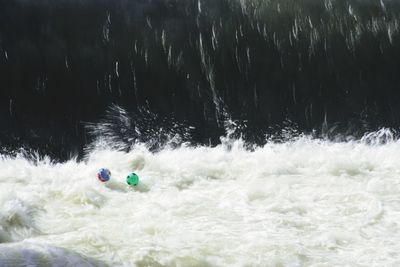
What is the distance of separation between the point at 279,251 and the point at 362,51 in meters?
6.69

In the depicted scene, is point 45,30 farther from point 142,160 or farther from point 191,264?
point 191,264

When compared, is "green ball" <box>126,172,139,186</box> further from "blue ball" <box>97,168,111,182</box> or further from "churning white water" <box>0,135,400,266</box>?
"blue ball" <box>97,168,111,182</box>

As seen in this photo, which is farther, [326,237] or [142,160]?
[142,160]

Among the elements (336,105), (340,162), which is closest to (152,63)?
(336,105)

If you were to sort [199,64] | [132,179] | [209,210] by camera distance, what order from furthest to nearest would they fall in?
[199,64]
[132,179]
[209,210]

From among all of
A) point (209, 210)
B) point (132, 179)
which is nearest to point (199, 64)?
point (132, 179)

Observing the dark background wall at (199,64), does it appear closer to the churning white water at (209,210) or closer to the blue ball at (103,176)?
the churning white water at (209,210)

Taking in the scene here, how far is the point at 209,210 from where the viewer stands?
17.4 ft

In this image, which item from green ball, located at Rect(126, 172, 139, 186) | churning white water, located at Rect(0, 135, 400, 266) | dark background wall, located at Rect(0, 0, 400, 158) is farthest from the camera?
dark background wall, located at Rect(0, 0, 400, 158)

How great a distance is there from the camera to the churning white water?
412 centimetres

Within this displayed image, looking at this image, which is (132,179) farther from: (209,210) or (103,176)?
(209,210)

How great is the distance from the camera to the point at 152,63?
31.7 feet

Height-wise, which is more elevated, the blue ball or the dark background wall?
the dark background wall

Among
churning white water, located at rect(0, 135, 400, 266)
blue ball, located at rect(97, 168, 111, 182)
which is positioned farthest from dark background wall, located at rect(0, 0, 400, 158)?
blue ball, located at rect(97, 168, 111, 182)
